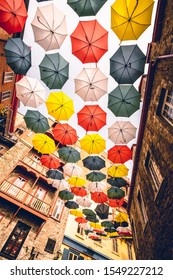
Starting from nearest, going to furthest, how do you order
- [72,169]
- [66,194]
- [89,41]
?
1. [89,41]
2. [72,169]
3. [66,194]

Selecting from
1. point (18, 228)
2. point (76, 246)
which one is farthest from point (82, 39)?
point (76, 246)

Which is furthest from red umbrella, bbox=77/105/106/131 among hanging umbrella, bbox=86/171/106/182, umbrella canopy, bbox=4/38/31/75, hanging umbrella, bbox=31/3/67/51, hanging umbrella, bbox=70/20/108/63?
hanging umbrella, bbox=86/171/106/182

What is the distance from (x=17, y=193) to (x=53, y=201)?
3653 millimetres

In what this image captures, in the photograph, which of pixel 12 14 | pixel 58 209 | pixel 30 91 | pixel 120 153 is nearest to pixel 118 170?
pixel 120 153

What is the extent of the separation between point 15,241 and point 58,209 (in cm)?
533

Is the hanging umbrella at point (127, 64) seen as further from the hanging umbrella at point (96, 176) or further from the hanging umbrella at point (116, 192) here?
the hanging umbrella at point (116, 192)

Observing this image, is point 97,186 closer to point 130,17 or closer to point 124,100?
point 124,100

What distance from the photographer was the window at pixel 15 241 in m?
11.9

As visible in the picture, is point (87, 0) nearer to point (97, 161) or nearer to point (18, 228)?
point (97, 161)

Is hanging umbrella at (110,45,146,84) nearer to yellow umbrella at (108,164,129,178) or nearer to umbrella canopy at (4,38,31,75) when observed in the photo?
umbrella canopy at (4,38,31,75)

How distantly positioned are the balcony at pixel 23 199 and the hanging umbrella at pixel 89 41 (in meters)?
11.3

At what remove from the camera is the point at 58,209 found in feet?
57.3

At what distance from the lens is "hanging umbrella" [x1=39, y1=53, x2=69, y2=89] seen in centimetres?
850

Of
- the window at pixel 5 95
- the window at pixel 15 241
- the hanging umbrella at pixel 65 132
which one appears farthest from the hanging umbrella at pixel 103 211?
the window at pixel 5 95
